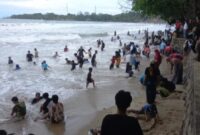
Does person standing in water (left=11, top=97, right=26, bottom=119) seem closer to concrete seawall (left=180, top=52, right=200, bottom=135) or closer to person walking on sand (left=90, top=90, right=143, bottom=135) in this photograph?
concrete seawall (left=180, top=52, right=200, bottom=135)

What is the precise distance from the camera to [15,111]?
521 inches

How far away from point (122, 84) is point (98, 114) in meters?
6.39

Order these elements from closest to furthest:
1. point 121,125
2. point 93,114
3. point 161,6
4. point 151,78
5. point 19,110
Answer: point 121,125, point 151,78, point 19,110, point 93,114, point 161,6

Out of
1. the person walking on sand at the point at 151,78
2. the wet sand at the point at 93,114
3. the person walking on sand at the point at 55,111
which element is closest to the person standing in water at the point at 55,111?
the person walking on sand at the point at 55,111

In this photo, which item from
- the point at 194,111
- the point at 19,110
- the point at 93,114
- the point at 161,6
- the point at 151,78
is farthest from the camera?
the point at 161,6

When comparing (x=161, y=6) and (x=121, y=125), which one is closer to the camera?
(x=121, y=125)

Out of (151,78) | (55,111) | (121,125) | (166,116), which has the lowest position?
(55,111)

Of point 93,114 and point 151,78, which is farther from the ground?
point 151,78

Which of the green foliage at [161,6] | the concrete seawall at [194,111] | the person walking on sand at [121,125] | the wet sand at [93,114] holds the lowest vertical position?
the wet sand at [93,114]

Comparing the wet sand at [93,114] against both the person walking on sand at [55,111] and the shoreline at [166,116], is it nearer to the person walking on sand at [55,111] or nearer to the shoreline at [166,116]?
the shoreline at [166,116]

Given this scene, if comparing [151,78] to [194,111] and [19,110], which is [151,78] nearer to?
[194,111]

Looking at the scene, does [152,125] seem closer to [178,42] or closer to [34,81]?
[34,81]

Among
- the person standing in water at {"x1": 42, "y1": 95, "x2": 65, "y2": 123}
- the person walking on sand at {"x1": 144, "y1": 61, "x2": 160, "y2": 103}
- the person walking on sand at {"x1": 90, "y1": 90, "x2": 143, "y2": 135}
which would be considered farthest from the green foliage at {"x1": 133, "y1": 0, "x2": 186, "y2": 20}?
the person walking on sand at {"x1": 90, "y1": 90, "x2": 143, "y2": 135}

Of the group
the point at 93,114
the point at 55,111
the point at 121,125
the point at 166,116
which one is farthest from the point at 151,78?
the point at 121,125
